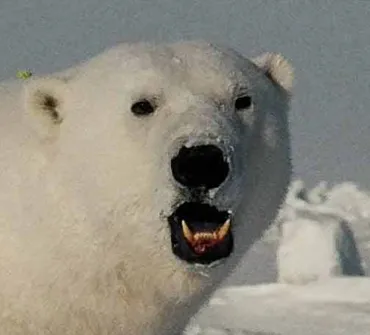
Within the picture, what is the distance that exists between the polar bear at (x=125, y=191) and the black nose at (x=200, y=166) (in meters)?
0.06

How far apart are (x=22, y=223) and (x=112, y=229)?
0.93ft

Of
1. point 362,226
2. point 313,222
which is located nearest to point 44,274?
point 313,222

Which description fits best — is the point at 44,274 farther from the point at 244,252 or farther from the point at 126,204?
the point at 244,252

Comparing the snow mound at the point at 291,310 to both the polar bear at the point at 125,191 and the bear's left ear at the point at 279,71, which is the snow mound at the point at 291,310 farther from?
the polar bear at the point at 125,191

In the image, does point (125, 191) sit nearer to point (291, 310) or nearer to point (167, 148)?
point (167, 148)

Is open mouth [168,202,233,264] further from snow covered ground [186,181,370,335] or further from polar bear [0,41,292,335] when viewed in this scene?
snow covered ground [186,181,370,335]

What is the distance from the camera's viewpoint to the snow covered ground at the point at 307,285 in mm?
7047

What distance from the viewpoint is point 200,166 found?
3.50m

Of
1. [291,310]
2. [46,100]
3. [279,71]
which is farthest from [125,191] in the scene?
[291,310]

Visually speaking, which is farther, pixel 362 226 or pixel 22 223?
pixel 362 226

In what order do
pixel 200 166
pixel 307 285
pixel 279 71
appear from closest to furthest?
pixel 200 166, pixel 279 71, pixel 307 285

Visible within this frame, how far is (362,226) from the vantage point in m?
9.59

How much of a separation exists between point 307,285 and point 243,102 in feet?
14.0

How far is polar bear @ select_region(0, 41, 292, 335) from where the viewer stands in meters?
3.70
